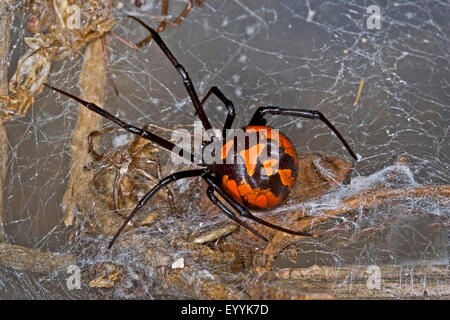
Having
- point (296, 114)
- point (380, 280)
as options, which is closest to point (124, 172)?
point (296, 114)

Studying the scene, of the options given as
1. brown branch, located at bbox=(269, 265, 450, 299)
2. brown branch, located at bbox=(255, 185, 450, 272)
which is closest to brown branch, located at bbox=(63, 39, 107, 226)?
brown branch, located at bbox=(255, 185, 450, 272)

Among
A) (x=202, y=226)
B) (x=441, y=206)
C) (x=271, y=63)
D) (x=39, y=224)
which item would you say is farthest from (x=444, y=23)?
(x=39, y=224)

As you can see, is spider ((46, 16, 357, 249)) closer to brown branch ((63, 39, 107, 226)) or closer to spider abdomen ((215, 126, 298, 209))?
spider abdomen ((215, 126, 298, 209))

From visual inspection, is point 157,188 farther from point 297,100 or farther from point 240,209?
point 297,100

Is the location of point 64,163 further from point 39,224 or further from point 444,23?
point 444,23

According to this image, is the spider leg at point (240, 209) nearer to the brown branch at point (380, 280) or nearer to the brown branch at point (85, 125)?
the brown branch at point (380, 280)

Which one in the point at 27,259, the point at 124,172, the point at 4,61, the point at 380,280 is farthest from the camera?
the point at 124,172
